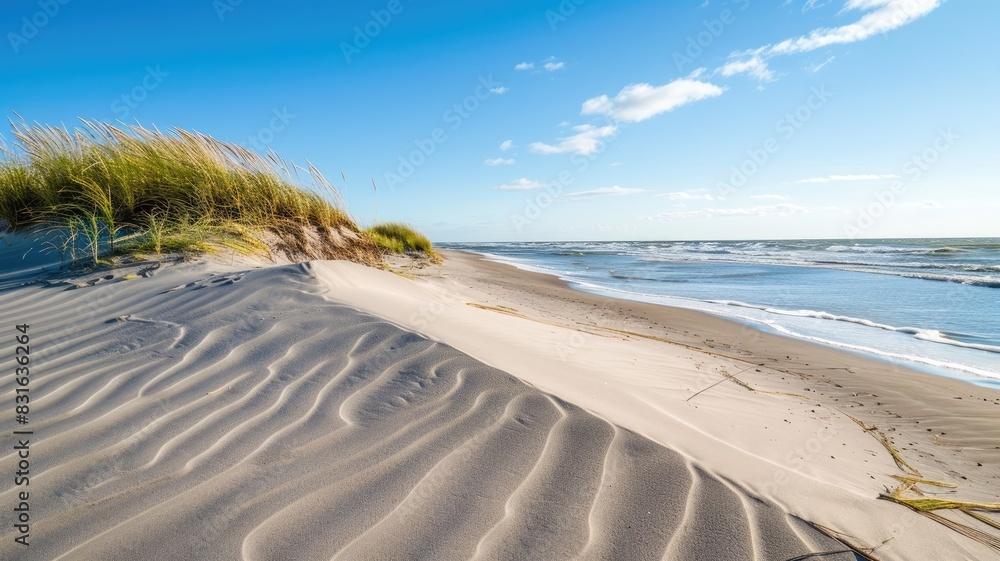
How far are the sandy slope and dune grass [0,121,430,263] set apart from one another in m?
2.37

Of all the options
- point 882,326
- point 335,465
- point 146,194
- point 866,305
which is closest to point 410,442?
point 335,465

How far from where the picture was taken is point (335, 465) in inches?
64.4

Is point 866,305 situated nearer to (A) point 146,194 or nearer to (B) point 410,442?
(B) point 410,442

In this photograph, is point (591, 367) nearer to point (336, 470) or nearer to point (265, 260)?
point (336, 470)

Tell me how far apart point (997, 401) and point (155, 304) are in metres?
6.41

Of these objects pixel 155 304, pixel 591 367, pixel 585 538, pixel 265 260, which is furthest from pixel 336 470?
pixel 265 260

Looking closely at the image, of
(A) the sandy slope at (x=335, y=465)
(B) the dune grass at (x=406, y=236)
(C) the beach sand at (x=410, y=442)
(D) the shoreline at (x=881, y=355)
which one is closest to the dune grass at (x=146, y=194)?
(C) the beach sand at (x=410, y=442)

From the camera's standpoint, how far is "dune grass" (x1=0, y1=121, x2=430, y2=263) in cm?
464

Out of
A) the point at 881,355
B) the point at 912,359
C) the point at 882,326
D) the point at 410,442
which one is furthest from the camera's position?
the point at 882,326

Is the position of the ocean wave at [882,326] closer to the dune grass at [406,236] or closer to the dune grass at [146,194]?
the dune grass at [146,194]

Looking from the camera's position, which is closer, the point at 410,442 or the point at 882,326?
the point at 410,442

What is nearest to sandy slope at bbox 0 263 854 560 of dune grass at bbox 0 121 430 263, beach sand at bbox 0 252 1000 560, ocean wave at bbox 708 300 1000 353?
beach sand at bbox 0 252 1000 560

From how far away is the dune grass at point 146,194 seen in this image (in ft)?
15.2

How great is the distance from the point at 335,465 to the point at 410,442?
0.29 metres
